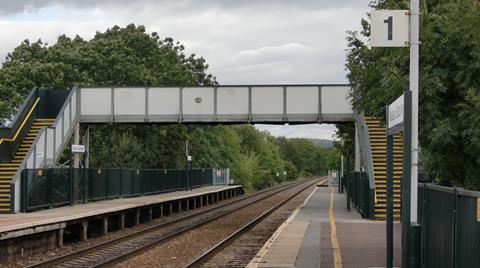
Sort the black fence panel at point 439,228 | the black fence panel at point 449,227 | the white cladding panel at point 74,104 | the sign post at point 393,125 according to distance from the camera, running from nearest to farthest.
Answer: the black fence panel at point 449,227 → the black fence panel at point 439,228 → the sign post at point 393,125 → the white cladding panel at point 74,104

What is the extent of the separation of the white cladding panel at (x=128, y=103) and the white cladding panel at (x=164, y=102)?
44 cm

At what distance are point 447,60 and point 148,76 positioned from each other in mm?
41618

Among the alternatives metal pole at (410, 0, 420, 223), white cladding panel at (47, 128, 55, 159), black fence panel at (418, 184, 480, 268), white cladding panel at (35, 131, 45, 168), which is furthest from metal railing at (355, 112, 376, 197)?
metal pole at (410, 0, 420, 223)

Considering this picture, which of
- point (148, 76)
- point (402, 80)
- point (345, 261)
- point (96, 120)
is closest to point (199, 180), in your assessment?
point (148, 76)

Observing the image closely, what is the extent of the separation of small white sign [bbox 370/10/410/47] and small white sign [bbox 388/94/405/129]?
31.0 inches

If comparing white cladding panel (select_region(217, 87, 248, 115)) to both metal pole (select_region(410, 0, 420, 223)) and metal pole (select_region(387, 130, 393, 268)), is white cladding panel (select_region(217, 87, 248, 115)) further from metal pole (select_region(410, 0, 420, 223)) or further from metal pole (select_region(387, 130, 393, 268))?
metal pole (select_region(410, 0, 420, 223))

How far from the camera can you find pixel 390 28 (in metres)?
9.51

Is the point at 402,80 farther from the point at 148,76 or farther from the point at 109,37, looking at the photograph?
the point at 109,37

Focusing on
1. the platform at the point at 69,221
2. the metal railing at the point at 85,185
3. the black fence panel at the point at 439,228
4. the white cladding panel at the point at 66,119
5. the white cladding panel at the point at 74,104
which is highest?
the white cladding panel at the point at 74,104

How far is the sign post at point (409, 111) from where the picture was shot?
895 centimetres

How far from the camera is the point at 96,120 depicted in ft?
125

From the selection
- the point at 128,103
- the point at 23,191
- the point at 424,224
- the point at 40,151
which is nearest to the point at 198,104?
the point at 128,103

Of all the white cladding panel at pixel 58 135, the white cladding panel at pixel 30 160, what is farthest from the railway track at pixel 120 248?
the white cladding panel at pixel 58 135

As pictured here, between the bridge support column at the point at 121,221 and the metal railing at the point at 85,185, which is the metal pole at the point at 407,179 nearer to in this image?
the metal railing at the point at 85,185
